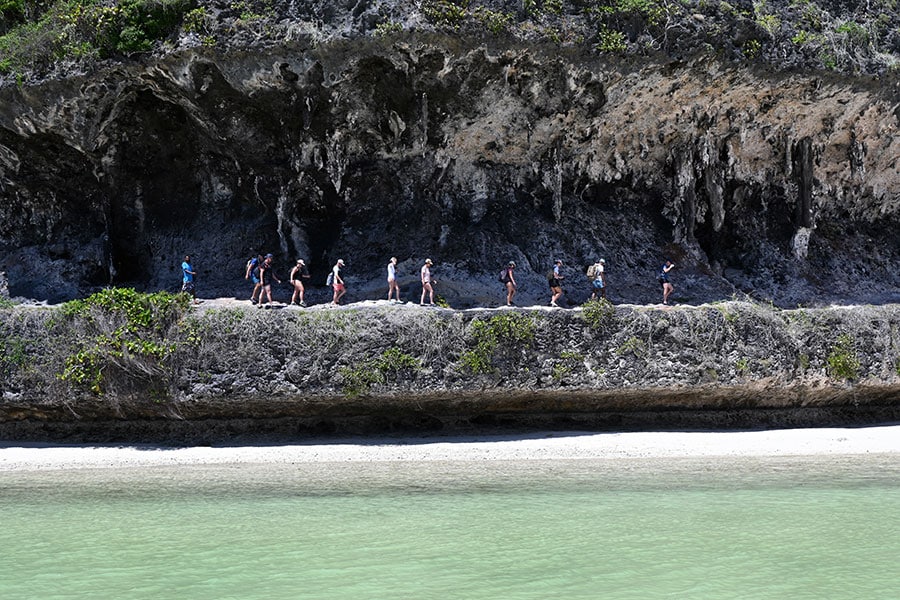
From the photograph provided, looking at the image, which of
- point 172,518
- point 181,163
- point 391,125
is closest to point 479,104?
point 391,125

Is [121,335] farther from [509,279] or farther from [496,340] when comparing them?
[509,279]

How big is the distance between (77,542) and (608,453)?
7662 millimetres

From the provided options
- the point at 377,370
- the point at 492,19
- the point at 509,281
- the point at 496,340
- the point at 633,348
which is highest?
the point at 492,19

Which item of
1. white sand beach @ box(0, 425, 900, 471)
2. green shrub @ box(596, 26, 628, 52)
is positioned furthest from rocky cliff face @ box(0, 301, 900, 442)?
green shrub @ box(596, 26, 628, 52)

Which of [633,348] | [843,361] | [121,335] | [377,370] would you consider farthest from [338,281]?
[843,361]

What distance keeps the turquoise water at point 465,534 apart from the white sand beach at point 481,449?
1308 millimetres

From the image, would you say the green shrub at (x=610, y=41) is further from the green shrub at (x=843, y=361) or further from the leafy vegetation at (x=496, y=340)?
the green shrub at (x=843, y=361)

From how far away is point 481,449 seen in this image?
12.8 meters

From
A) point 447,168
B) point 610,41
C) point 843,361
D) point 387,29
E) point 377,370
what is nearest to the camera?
point 377,370

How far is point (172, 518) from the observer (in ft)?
27.8

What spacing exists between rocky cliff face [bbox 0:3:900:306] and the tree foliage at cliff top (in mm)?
303

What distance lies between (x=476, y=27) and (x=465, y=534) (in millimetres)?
10285

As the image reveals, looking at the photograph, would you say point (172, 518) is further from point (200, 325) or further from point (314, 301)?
point (314, 301)

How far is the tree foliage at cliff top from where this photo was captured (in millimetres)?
15078
